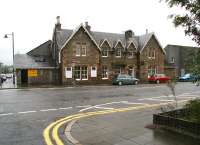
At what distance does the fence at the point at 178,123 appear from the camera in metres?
7.76

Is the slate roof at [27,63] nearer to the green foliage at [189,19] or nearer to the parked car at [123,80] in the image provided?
the parked car at [123,80]

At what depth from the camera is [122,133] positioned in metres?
8.74

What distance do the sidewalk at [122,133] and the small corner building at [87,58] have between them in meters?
31.6

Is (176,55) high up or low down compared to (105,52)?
up

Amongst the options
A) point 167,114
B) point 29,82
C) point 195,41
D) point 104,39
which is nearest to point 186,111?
point 167,114

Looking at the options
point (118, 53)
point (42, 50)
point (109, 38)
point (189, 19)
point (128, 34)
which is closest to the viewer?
point (189, 19)

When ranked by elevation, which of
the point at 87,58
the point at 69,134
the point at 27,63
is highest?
the point at 87,58

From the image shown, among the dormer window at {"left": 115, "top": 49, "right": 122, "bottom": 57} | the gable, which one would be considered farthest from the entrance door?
the gable

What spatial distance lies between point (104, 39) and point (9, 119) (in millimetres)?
35412

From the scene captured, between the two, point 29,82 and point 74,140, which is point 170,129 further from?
point 29,82

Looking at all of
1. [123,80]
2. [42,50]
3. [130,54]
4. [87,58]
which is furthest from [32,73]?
[130,54]

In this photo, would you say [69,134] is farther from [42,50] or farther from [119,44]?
[42,50]

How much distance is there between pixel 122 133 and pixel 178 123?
1.64 m

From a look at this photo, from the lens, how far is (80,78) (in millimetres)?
43500
